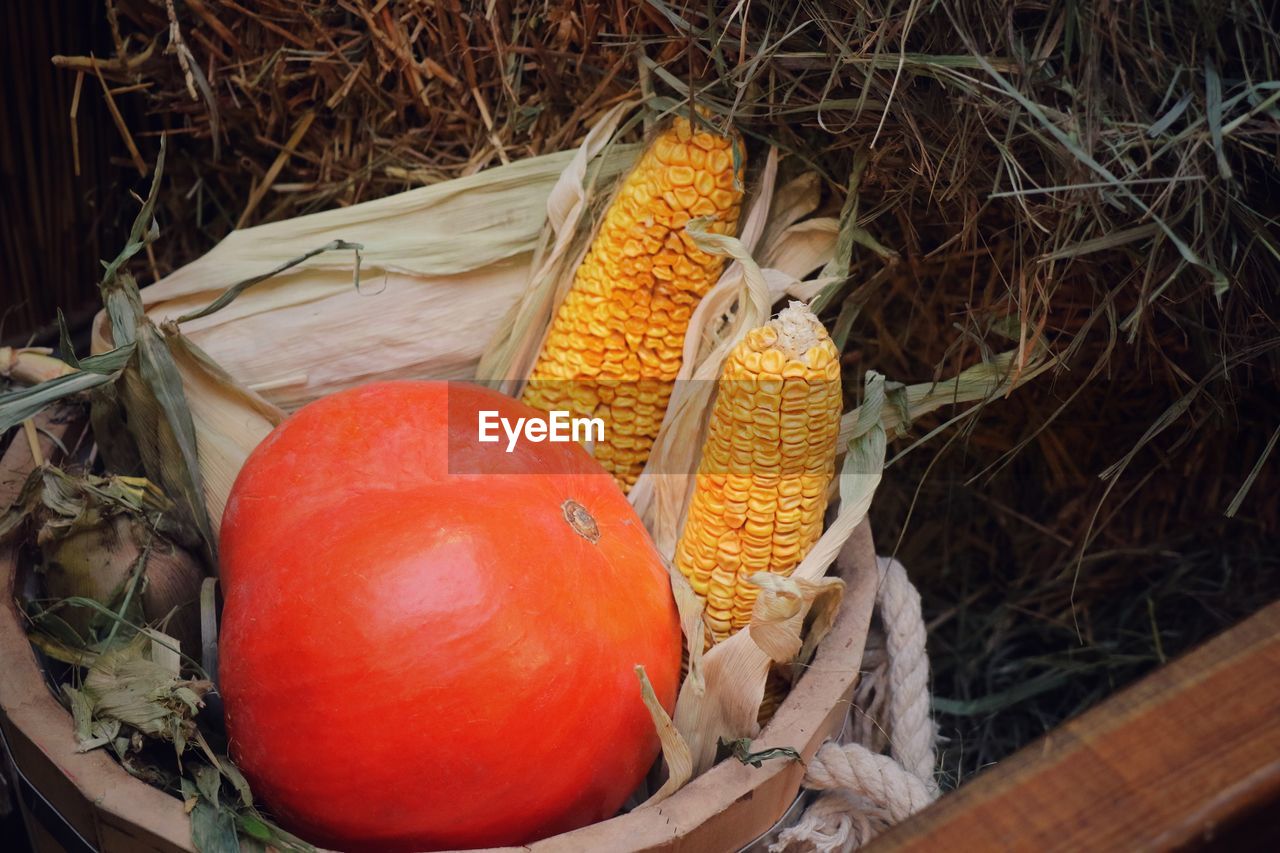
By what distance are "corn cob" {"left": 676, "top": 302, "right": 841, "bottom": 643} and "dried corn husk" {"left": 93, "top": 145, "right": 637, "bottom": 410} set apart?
14.9 inches

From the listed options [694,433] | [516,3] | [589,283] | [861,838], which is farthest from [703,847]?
[516,3]

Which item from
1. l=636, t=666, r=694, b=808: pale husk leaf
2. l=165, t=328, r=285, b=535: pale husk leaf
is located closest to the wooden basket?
l=636, t=666, r=694, b=808: pale husk leaf

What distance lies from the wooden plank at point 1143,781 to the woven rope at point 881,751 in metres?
0.39

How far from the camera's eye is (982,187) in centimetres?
115

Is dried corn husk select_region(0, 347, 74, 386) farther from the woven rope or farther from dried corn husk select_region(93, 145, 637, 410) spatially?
the woven rope

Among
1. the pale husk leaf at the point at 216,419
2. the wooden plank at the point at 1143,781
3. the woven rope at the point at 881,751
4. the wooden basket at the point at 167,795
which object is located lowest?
the woven rope at the point at 881,751

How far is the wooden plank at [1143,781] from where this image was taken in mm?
583

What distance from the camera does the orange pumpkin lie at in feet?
3.15

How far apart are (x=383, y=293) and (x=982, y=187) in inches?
28.2

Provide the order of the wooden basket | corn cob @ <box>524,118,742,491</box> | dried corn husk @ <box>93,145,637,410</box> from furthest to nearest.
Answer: dried corn husk @ <box>93,145,637,410</box>, corn cob @ <box>524,118,742,491</box>, the wooden basket

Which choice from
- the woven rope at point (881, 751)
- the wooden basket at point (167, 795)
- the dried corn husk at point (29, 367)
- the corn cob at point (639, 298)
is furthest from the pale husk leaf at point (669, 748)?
the dried corn husk at point (29, 367)

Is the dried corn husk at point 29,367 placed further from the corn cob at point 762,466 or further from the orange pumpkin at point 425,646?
the corn cob at point 762,466

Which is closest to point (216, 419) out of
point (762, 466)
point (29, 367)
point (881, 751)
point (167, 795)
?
point (29, 367)

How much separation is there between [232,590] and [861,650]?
2.05ft
